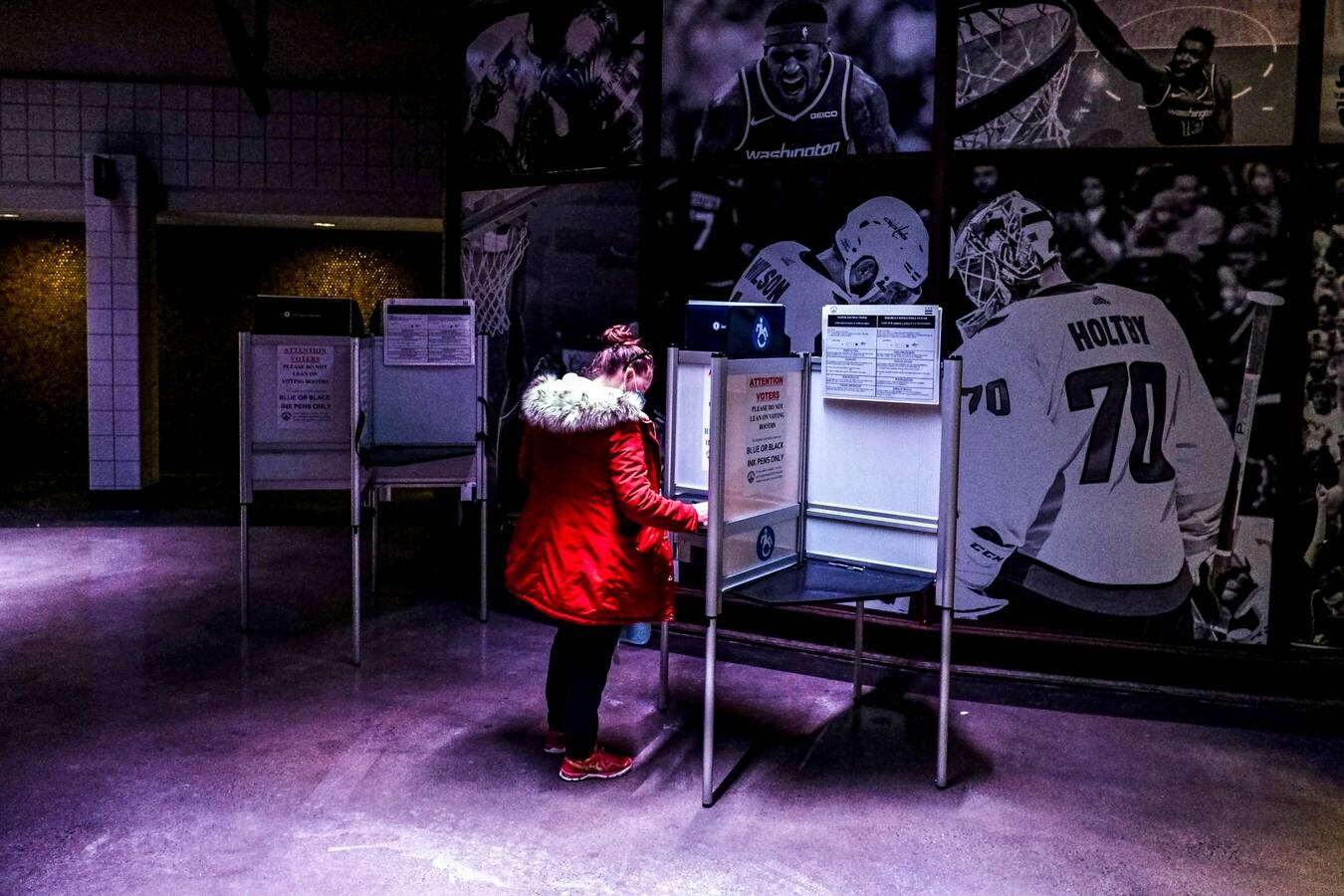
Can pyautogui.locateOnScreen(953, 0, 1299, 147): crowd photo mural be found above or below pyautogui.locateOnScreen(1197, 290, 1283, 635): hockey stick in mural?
above

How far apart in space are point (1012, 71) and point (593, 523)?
2.71 m

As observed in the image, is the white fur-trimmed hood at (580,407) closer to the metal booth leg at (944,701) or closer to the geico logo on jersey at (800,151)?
the metal booth leg at (944,701)

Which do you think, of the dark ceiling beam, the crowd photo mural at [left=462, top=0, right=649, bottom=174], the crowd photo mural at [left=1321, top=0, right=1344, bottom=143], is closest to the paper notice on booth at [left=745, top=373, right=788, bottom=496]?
the crowd photo mural at [left=462, top=0, right=649, bottom=174]

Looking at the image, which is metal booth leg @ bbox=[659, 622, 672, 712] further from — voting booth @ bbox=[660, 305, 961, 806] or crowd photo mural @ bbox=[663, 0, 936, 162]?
crowd photo mural @ bbox=[663, 0, 936, 162]

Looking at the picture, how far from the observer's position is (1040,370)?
15.6ft

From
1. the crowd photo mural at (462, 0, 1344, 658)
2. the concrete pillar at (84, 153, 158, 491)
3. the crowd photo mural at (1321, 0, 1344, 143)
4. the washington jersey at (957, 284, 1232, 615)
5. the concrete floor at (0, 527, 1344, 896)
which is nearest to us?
the concrete floor at (0, 527, 1344, 896)

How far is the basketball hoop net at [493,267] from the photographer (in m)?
6.39

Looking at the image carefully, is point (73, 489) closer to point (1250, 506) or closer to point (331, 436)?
point (331, 436)

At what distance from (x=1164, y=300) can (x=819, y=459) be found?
166cm

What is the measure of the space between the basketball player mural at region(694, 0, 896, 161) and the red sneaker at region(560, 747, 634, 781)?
2.86 m

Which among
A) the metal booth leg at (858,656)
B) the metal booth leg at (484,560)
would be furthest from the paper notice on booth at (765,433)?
the metal booth leg at (484,560)

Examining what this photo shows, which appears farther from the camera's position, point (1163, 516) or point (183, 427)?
point (183, 427)

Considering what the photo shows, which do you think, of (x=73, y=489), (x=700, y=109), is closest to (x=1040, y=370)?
(x=700, y=109)

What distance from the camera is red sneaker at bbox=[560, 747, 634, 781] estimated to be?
12.4ft
